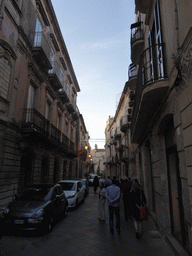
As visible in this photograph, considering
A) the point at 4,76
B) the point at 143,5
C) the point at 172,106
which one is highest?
the point at 143,5

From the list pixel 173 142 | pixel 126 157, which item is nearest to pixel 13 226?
pixel 173 142

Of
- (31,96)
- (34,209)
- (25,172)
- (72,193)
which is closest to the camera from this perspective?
(34,209)

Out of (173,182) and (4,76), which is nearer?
(173,182)

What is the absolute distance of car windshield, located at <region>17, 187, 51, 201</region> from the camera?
6.74 meters

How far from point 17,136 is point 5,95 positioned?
220 cm

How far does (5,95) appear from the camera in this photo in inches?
364

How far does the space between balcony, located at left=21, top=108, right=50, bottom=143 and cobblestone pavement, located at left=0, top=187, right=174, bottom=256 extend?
5497 mm

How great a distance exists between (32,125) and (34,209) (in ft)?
19.2

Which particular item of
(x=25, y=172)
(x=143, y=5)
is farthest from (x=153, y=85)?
(x=25, y=172)

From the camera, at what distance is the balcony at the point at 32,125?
10492 millimetres

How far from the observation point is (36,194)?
6.97 metres

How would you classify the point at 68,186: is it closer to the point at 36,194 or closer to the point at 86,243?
the point at 36,194

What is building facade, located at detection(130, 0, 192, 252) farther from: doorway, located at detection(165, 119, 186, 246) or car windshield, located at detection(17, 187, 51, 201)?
car windshield, located at detection(17, 187, 51, 201)

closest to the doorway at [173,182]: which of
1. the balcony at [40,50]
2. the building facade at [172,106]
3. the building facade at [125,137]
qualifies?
the building facade at [172,106]
